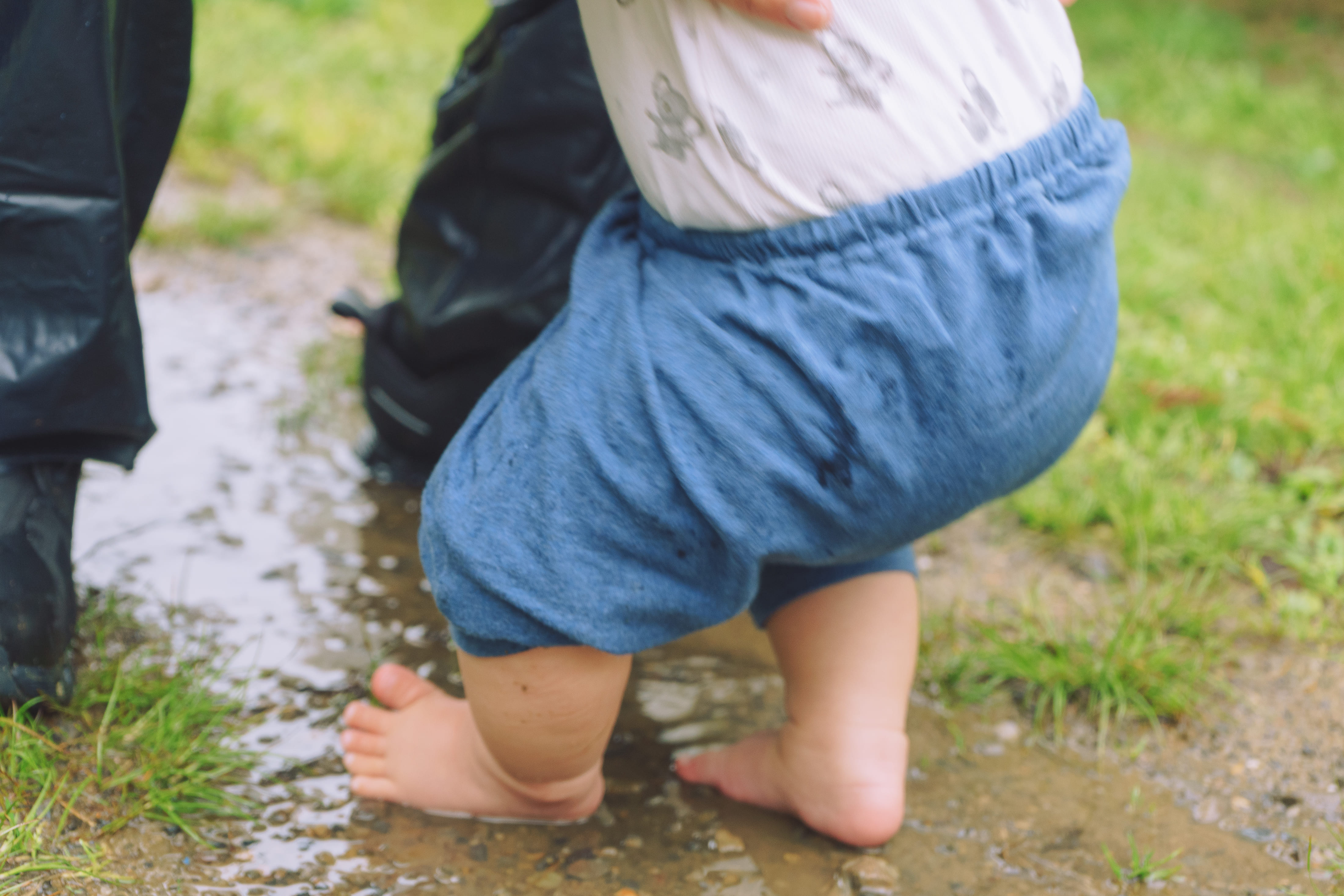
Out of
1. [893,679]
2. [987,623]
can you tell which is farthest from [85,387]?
[987,623]

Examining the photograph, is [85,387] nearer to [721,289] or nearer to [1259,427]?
[721,289]

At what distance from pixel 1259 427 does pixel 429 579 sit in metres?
1.57

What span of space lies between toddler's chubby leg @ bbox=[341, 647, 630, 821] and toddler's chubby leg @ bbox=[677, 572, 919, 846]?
19cm

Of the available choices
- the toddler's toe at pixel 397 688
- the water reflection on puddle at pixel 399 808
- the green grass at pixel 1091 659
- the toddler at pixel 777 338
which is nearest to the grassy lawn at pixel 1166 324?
the green grass at pixel 1091 659

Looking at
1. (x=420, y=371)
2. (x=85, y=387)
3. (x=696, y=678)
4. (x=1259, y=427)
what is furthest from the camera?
(x=1259, y=427)

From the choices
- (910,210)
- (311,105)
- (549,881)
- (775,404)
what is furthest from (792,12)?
(311,105)

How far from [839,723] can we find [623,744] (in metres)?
0.28

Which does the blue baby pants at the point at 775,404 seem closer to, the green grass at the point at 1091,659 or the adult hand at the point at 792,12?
the adult hand at the point at 792,12

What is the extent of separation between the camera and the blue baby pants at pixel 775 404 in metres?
0.97

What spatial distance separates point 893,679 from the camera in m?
1.28

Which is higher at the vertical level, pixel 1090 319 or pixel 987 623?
pixel 1090 319

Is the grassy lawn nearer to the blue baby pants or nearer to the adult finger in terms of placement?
the blue baby pants

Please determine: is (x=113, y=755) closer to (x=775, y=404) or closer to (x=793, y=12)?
(x=775, y=404)

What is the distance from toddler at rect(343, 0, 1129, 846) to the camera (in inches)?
37.9
